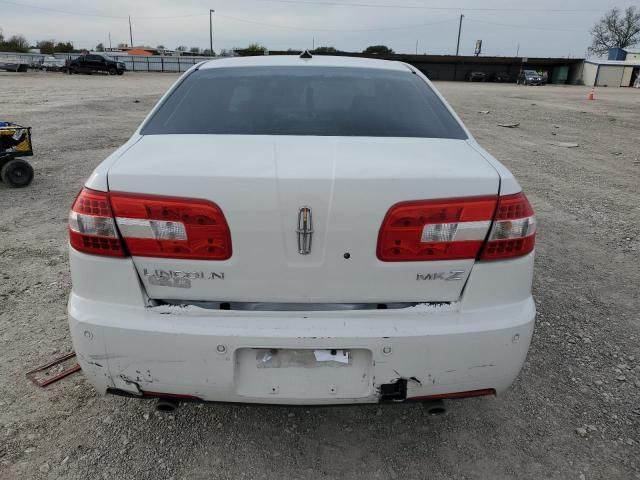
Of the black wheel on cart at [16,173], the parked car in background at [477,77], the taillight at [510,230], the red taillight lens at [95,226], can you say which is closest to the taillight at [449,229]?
the taillight at [510,230]

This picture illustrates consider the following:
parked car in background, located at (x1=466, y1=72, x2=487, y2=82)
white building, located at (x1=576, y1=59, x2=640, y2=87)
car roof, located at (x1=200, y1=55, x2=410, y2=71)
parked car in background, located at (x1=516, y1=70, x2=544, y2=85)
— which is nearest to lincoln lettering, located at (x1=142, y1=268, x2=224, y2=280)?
car roof, located at (x1=200, y1=55, x2=410, y2=71)

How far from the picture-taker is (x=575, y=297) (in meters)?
3.78

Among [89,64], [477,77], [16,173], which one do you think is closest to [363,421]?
[16,173]

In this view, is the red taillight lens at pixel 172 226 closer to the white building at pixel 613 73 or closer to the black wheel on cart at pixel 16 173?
the black wheel on cart at pixel 16 173

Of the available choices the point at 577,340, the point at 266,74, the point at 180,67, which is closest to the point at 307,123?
the point at 266,74

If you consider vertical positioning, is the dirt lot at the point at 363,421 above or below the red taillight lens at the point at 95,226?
below

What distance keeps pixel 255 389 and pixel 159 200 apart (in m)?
0.76

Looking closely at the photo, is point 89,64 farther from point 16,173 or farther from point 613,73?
point 613,73

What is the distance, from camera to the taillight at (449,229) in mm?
→ 1747

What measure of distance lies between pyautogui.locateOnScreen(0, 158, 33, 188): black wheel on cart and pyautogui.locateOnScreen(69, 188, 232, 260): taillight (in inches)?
222

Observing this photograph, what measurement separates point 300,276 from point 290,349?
26 cm

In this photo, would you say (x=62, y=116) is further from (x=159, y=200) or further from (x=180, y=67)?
(x=180, y=67)

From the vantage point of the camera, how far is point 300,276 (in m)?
1.78

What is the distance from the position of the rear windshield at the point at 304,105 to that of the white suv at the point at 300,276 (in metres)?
0.46
